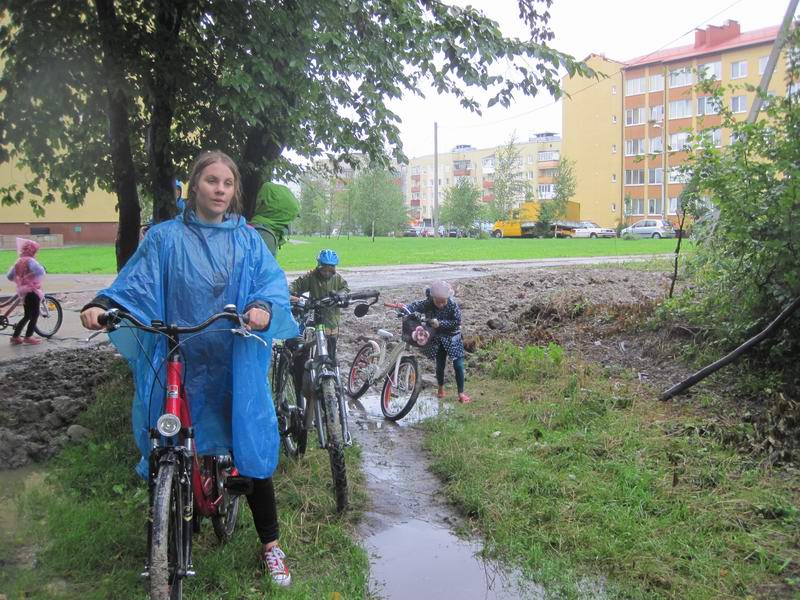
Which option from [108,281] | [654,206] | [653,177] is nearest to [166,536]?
[108,281]

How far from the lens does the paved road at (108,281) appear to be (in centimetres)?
958

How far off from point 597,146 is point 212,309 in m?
75.1

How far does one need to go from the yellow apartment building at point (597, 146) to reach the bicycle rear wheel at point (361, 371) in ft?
222

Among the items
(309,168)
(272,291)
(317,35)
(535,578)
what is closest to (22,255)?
(309,168)

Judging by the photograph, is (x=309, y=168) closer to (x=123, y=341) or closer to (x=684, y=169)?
(x=684, y=169)

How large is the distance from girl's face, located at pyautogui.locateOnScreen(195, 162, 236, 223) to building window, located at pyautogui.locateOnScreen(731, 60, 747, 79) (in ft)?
207

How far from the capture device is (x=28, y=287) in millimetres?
9969

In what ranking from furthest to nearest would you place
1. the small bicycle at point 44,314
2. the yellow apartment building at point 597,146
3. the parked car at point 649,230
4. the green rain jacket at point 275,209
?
1. the yellow apartment building at point 597,146
2. the parked car at point 649,230
3. the small bicycle at point 44,314
4. the green rain jacket at point 275,209

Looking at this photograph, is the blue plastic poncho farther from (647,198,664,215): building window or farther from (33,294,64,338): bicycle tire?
(647,198,664,215): building window

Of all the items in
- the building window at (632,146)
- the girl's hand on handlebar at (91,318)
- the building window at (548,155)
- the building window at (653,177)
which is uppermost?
the building window at (548,155)

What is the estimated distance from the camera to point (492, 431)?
19.2 ft

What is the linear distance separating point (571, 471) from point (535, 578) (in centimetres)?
139

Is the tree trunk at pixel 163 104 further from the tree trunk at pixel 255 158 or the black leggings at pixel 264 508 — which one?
the black leggings at pixel 264 508

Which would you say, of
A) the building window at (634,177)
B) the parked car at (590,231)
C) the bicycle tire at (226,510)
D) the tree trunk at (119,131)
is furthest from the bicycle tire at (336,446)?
the building window at (634,177)
